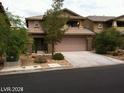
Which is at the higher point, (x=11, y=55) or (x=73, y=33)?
(x=73, y=33)

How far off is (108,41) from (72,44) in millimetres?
6949

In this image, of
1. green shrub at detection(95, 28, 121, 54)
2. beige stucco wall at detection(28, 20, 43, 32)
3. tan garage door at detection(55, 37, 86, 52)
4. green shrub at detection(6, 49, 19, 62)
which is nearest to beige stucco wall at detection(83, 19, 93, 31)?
tan garage door at detection(55, 37, 86, 52)

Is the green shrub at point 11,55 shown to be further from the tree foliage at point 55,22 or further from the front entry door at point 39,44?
the front entry door at point 39,44

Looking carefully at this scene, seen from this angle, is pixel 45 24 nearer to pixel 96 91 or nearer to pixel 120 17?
pixel 120 17

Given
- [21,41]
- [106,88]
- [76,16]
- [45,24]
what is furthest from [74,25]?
[106,88]

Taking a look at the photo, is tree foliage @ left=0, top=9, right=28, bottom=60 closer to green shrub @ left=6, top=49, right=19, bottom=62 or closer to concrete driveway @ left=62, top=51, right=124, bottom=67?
green shrub @ left=6, top=49, right=19, bottom=62

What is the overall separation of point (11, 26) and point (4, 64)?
3792 millimetres

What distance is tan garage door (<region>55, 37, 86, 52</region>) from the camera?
115ft

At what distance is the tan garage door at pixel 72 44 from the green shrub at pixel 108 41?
4.91m

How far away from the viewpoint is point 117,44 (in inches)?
1209

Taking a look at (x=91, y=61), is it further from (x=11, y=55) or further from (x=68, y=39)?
(x=68, y=39)

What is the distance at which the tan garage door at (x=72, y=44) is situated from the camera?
35188mm

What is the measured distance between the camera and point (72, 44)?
3588 cm

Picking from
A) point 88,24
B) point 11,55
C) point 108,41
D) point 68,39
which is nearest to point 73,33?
point 68,39
